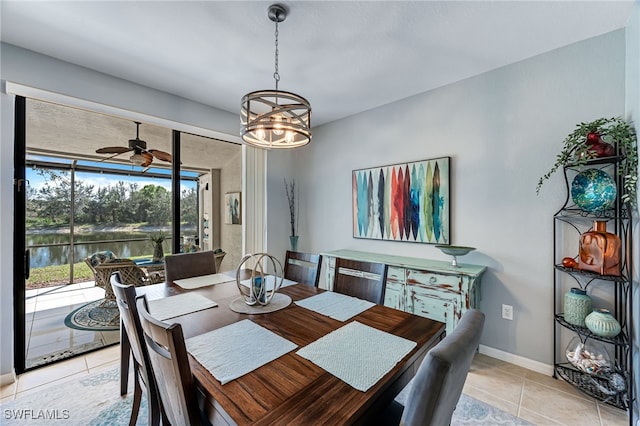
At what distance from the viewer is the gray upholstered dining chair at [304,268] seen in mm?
2156

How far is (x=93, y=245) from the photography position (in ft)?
11.6

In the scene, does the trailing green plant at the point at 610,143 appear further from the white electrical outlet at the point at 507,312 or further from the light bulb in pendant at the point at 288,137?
the light bulb in pendant at the point at 288,137

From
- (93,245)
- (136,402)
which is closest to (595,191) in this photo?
(136,402)

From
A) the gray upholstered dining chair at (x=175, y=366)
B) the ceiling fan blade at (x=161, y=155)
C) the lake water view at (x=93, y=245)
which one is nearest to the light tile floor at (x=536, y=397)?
the gray upholstered dining chair at (x=175, y=366)

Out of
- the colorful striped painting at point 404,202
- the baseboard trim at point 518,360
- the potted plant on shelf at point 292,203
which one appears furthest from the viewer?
the potted plant on shelf at point 292,203

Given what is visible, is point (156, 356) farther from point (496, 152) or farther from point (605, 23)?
point (605, 23)

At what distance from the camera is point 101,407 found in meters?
1.80

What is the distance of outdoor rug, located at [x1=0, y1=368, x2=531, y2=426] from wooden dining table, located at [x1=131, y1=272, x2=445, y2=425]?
944 millimetres

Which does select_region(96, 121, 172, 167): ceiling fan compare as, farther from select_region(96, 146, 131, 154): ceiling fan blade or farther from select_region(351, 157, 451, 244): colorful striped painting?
select_region(351, 157, 451, 244): colorful striped painting

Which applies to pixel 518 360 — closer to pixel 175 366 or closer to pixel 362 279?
pixel 362 279

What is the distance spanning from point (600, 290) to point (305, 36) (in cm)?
285

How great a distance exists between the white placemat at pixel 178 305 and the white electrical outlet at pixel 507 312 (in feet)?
7.91

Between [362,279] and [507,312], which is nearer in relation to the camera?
[362,279]

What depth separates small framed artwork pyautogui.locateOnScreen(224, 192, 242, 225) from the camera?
392 centimetres
